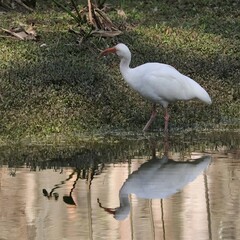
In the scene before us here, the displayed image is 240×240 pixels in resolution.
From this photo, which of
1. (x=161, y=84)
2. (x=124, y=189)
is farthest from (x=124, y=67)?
(x=124, y=189)

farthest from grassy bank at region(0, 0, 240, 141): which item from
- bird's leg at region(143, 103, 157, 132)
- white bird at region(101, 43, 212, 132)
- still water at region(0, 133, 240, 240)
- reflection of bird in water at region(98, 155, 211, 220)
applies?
reflection of bird in water at region(98, 155, 211, 220)

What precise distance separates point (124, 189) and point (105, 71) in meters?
5.41

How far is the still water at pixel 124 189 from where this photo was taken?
23.0ft

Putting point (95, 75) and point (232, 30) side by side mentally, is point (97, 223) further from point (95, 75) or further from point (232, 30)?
point (232, 30)

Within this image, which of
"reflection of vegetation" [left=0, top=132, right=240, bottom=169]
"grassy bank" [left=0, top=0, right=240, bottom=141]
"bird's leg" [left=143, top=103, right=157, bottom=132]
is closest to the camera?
"reflection of vegetation" [left=0, top=132, right=240, bottom=169]

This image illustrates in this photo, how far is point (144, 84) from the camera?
443 inches

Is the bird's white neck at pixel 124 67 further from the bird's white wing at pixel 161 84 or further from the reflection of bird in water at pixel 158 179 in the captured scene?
the reflection of bird in water at pixel 158 179

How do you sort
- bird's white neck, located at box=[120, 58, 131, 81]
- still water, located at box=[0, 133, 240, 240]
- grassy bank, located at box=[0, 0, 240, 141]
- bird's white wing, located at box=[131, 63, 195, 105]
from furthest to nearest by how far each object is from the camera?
grassy bank, located at box=[0, 0, 240, 141] < bird's white neck, located at box=[120, 58, 131, 81] < bird's white wing, located at box=[131, 63, 195, 105] < still water, located at box=[0, 133, 240, 240]

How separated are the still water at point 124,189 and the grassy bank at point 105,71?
2.88ft

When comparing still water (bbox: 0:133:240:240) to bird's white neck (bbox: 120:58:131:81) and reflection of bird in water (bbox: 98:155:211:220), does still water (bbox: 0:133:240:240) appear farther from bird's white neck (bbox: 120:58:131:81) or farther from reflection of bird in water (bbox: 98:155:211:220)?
bird's white neck (bbox: 120:58:131:81)

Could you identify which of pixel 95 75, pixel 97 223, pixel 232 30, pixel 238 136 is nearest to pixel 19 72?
pixel 95 75

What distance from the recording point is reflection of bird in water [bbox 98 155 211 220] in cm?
795

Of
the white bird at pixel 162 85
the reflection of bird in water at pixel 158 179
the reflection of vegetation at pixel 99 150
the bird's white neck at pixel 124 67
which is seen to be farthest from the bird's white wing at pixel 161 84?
the reflection of bird in water at pixel 158 179

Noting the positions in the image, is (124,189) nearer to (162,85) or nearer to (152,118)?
(162,85)
